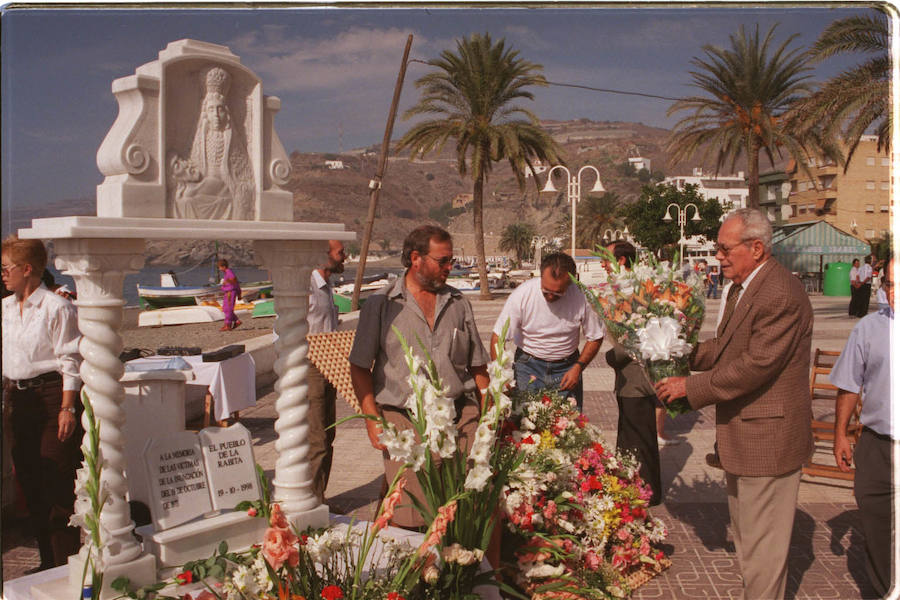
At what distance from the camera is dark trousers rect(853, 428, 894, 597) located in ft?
13.2

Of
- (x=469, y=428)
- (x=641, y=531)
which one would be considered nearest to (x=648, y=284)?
(x=469, y=428)

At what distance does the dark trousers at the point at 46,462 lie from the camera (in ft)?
14.6

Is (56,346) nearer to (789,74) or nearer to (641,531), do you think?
(641,531)

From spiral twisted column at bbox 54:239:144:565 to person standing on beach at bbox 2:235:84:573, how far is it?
1.06m

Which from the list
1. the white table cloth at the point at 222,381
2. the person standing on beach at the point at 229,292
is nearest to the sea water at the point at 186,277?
the person standing on beach at the point at 229,292

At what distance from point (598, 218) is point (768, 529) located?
286 feet

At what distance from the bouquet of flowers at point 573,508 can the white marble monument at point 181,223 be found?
3.98 feet

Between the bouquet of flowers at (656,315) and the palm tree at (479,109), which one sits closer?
the bouquet of flowers at (656,315)

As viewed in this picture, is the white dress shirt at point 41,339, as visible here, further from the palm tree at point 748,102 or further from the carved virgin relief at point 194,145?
the palm tree at point 748,102

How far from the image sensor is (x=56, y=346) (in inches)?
173

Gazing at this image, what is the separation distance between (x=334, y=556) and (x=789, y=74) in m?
28.1

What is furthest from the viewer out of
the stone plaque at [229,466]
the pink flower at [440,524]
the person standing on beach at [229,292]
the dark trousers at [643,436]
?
the person standing on beach at [229,292]

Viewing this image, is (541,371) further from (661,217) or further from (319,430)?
(661,217)

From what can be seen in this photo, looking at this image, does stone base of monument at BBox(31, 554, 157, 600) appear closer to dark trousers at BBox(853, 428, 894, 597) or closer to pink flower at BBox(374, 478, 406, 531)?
pink flower at BBox(374, 478, 406, 531)
